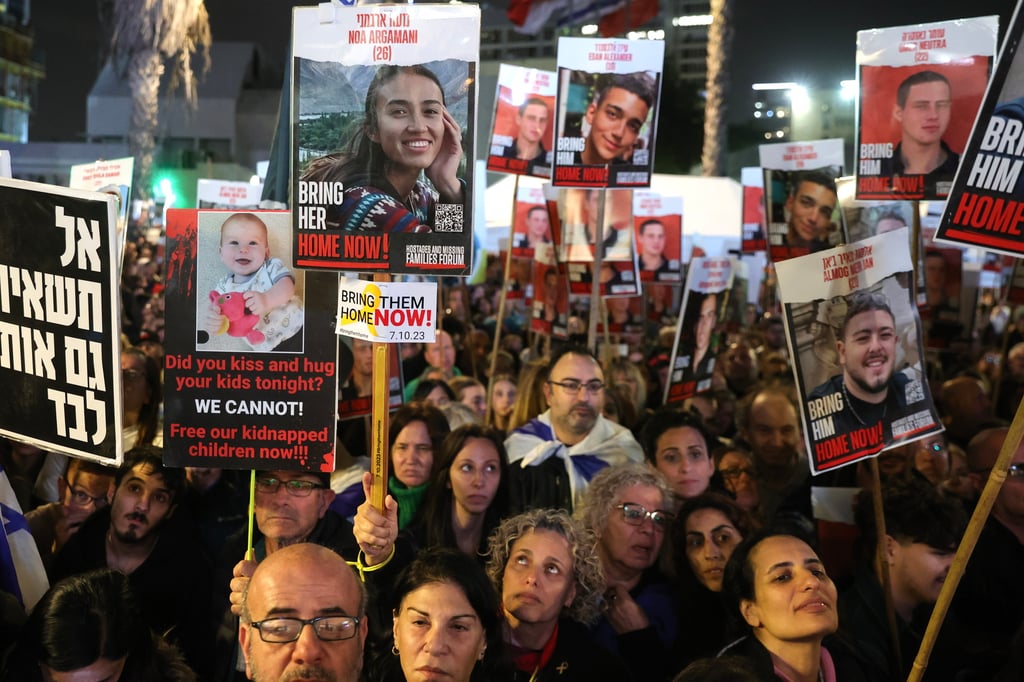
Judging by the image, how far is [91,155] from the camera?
4969cm

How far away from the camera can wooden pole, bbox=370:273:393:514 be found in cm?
350

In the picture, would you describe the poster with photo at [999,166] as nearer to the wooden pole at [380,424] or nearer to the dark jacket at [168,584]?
the wooden pole at [380,424]

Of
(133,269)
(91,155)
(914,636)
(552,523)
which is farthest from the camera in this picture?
(91,155)

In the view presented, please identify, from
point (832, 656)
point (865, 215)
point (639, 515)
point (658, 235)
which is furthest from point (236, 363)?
point (658, 235)

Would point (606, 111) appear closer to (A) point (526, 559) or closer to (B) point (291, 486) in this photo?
(B) point (291, 486)

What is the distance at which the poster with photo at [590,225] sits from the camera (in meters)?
9.25

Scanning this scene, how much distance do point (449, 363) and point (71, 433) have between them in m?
5.95

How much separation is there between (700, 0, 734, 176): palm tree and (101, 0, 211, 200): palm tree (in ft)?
31.4

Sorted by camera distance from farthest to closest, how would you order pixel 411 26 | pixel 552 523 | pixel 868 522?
pixel 868 522 < pixel 552 523 < pixel 411 26

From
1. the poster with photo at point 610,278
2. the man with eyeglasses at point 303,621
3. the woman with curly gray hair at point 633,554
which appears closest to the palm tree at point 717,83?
the poster with photo at point 610,278

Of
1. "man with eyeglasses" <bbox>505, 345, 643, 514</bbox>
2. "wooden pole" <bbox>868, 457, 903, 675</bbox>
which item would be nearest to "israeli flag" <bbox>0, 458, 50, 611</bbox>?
"man with eyeglasses" <bbox>505, 345, 643, 514</bbox>

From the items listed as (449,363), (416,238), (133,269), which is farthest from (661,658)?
(133,269)

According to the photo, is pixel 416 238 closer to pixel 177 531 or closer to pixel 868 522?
pixel 177 531

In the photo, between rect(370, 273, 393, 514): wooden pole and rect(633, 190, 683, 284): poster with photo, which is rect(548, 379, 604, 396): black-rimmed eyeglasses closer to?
rect(370, 273, 393, 514): wooden pole
